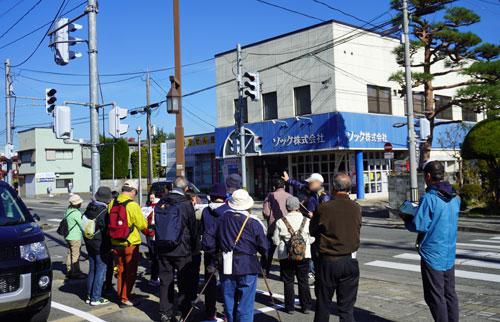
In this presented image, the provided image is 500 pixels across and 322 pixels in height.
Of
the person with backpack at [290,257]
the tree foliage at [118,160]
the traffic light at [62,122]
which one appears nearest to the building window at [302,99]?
the traffic light at [62,122]

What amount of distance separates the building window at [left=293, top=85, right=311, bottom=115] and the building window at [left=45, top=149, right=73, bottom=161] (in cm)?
3883

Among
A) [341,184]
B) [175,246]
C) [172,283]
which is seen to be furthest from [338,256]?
[172,283]

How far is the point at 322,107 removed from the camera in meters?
27.8

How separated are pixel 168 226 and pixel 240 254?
3.91 feet

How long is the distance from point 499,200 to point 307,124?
1146 cm

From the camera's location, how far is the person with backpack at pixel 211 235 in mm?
5871

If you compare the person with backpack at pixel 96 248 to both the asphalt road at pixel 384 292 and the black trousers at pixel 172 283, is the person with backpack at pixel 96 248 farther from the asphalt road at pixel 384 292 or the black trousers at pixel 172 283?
the black trousers at pixel 172 283

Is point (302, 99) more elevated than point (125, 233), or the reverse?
point (302, 99)

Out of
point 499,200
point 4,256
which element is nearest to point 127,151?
point 499,200

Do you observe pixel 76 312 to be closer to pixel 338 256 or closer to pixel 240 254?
pixel 240 254

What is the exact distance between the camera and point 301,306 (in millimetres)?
6699

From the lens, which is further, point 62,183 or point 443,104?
point 62,183

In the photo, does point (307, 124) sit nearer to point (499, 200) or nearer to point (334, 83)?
point (334, 83)

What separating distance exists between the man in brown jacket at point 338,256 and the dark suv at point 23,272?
330 centimetres
